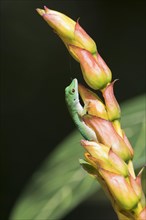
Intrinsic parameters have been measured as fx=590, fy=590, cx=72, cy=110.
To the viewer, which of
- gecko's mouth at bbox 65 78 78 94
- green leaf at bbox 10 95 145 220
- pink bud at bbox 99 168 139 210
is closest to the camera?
pink bud at bbox 99 168 139 210

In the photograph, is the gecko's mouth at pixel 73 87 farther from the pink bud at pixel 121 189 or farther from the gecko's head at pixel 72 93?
the pink bud at pixel 121 189

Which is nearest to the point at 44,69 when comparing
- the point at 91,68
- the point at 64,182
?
the point at 64,182

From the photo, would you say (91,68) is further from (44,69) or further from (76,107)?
(44,69)

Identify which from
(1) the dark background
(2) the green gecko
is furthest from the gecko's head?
(1) the dark background

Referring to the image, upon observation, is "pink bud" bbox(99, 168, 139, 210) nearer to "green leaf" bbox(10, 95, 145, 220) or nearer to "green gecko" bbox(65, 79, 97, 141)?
"green gecko" bbox(65, 79, 97, 141)

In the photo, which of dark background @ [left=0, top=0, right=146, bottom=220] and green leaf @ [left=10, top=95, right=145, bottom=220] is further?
dark background @ [left=0, top=0, right=146, bottom=220]

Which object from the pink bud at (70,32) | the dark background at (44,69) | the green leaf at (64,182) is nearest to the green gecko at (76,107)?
the pink bud at (70,32)

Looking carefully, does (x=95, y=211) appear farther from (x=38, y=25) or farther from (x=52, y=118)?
(x=38, y=25)

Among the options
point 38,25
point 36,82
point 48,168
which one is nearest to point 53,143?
point 36,82
